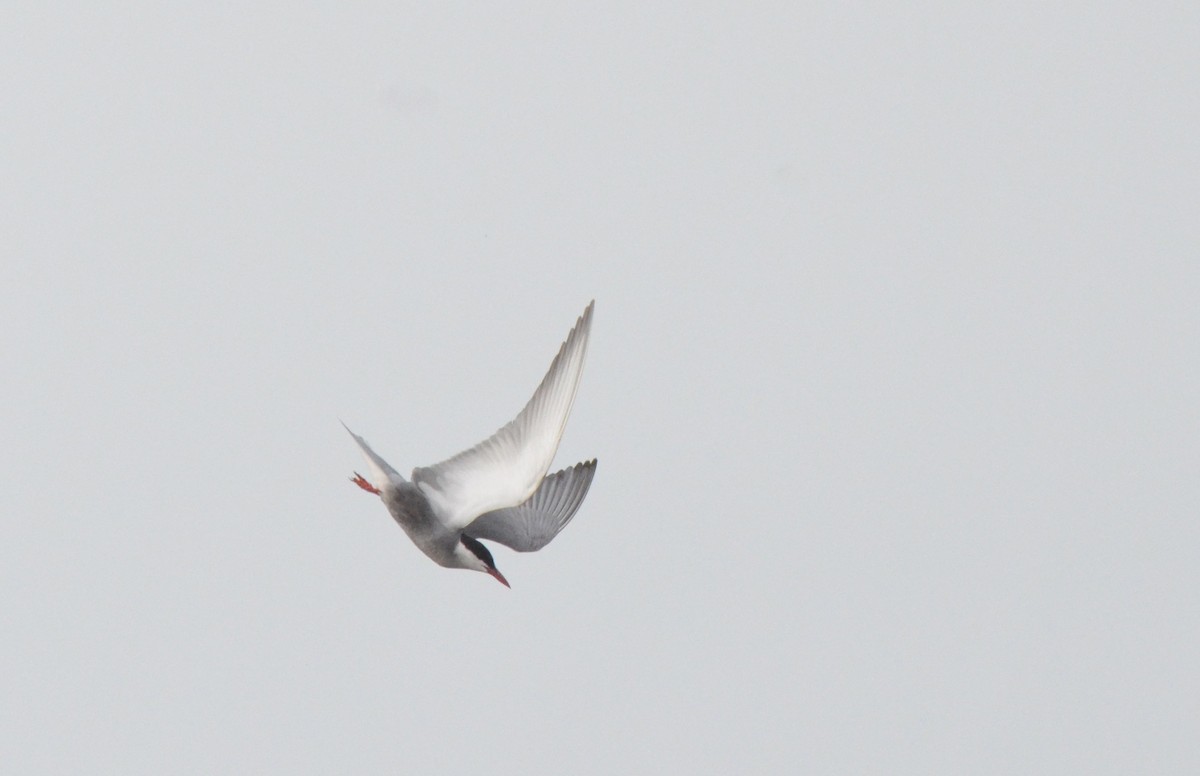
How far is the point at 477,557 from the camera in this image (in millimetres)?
22297

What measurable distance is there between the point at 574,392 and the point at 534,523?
7.01 ft

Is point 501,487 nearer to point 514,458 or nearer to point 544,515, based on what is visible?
point 514,458

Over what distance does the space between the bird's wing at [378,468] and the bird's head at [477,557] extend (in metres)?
0.92

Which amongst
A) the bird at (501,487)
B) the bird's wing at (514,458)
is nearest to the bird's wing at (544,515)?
the bird at (501,487)

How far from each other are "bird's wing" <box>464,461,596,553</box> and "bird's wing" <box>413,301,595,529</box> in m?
0.50

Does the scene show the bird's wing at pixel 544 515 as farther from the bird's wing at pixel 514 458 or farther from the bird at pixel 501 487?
the bird's wing at pixel 514 458

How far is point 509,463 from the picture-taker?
21.1m

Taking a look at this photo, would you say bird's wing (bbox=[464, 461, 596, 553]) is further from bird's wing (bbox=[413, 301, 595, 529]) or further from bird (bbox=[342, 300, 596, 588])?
bird's wing (bbox=[413, 301, 595, 529])

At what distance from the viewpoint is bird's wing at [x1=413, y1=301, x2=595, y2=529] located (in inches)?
808

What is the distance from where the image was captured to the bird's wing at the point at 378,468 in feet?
70.6

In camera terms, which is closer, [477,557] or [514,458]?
[514,458]

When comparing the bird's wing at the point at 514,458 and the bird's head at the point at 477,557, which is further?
the bird's head at the point at 477,557

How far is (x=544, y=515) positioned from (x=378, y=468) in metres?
1.72

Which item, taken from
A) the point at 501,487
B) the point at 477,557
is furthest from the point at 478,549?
the point at 501,487
